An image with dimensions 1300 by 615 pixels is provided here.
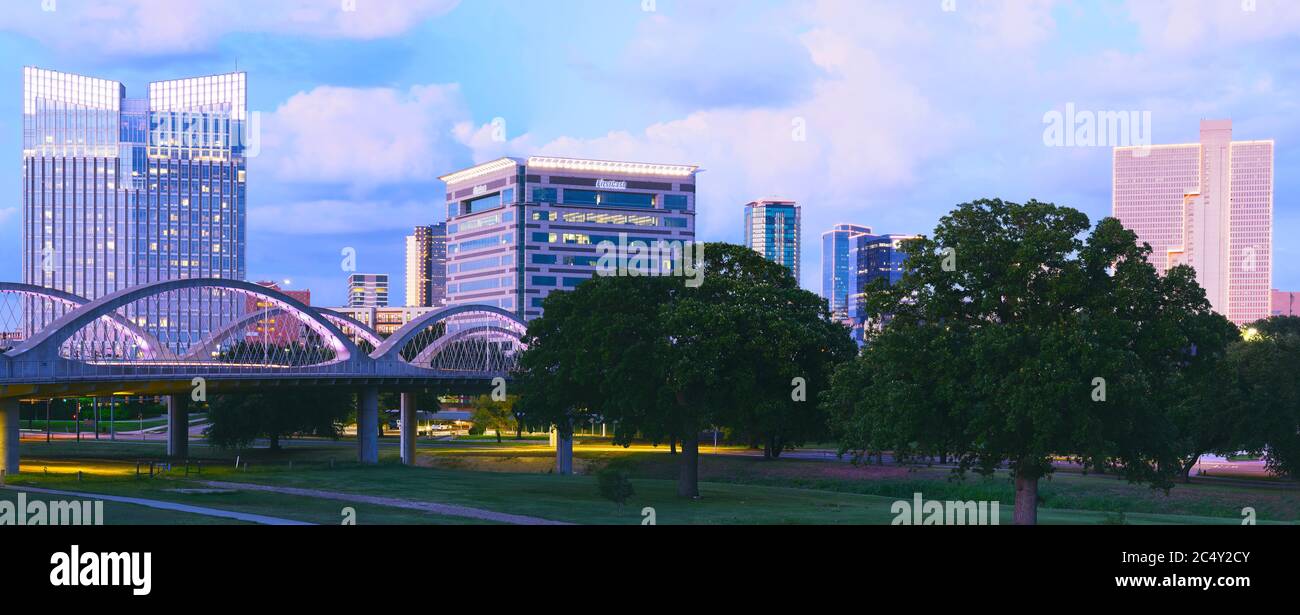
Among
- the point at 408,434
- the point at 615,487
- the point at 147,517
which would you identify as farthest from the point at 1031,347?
the point at 408,434

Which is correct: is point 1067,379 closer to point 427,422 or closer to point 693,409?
point 693,409

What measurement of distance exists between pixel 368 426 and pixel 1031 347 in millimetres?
67877

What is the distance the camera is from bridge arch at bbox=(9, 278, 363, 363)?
239 feet

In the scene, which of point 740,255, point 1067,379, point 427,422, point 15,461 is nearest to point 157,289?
point 15,461

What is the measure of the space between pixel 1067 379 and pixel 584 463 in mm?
64546

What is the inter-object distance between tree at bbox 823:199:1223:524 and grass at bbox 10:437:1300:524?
10.4ft

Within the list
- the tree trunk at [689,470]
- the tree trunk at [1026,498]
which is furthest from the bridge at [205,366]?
the tree trunk at [1026,498]

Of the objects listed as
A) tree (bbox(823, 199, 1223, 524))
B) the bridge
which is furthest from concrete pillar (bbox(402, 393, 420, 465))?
tree (bbox(823, 199, 1223, 524))

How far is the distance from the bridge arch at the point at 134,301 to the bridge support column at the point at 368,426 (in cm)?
345

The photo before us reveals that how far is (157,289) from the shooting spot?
8644cm

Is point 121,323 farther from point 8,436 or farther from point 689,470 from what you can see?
point 689,470

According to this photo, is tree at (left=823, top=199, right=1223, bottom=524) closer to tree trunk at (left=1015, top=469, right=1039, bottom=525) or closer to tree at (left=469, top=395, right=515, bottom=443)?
tree trunk at (left=1015, top=469, right=1039, bottom=525)
